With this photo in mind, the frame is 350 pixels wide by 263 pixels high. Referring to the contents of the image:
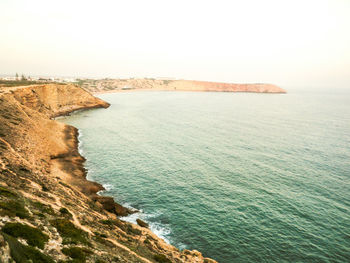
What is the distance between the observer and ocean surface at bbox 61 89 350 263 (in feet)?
96.9

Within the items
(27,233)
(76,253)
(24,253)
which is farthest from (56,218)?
(24,253)

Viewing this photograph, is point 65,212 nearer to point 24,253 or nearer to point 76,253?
point 76,253

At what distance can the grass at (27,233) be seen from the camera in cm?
1538

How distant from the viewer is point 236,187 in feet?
140

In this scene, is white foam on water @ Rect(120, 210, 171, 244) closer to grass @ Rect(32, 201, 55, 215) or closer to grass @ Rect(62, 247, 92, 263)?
grass @ Rect(32, 201, 55, 215)

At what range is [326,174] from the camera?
48.0 m

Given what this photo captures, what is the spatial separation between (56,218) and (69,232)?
2.86 meters

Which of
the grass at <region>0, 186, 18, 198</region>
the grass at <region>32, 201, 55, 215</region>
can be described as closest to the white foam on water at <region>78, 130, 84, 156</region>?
the grass at <region>0, 186, 18, 198</region>

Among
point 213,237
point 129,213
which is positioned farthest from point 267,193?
point 129,213

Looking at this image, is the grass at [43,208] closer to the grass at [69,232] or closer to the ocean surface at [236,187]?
the grass at [69,232]

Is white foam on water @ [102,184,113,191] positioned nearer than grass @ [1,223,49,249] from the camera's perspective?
No

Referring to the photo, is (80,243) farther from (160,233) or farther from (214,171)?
(214,171)

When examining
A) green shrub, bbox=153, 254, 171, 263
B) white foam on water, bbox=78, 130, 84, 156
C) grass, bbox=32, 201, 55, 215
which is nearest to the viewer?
grass, bbox=32, 201, 55, 215

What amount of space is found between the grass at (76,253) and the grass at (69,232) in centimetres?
125
